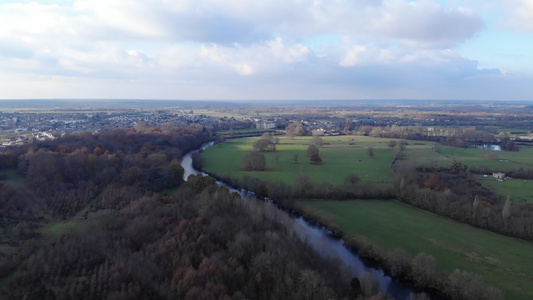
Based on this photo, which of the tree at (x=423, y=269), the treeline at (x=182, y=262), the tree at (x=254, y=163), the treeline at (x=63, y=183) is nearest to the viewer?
the treeline at (x=182, y=262)

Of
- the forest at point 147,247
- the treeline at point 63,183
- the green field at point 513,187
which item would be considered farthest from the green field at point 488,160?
the treeline at point 63,183

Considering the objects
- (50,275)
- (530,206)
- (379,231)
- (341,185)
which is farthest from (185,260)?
(530,206)

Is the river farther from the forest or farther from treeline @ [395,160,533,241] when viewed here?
treeline @ [395,160,533,241]

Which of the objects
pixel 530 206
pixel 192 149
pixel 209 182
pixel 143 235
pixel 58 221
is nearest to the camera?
pixel 143 235

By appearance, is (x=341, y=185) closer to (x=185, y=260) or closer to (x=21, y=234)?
(x=185, y=260)

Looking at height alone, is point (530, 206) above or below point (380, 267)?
above

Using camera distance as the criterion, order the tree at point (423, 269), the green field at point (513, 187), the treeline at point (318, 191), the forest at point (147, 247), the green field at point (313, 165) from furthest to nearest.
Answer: the green field at point (313, 165) → the treeline at point (318, 191) → the green field at point (513, 187) → the tree at point (423, 269) → the forest at point (147, 247)

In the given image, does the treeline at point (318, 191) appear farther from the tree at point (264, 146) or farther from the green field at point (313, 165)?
the tree at point (264, 146)
